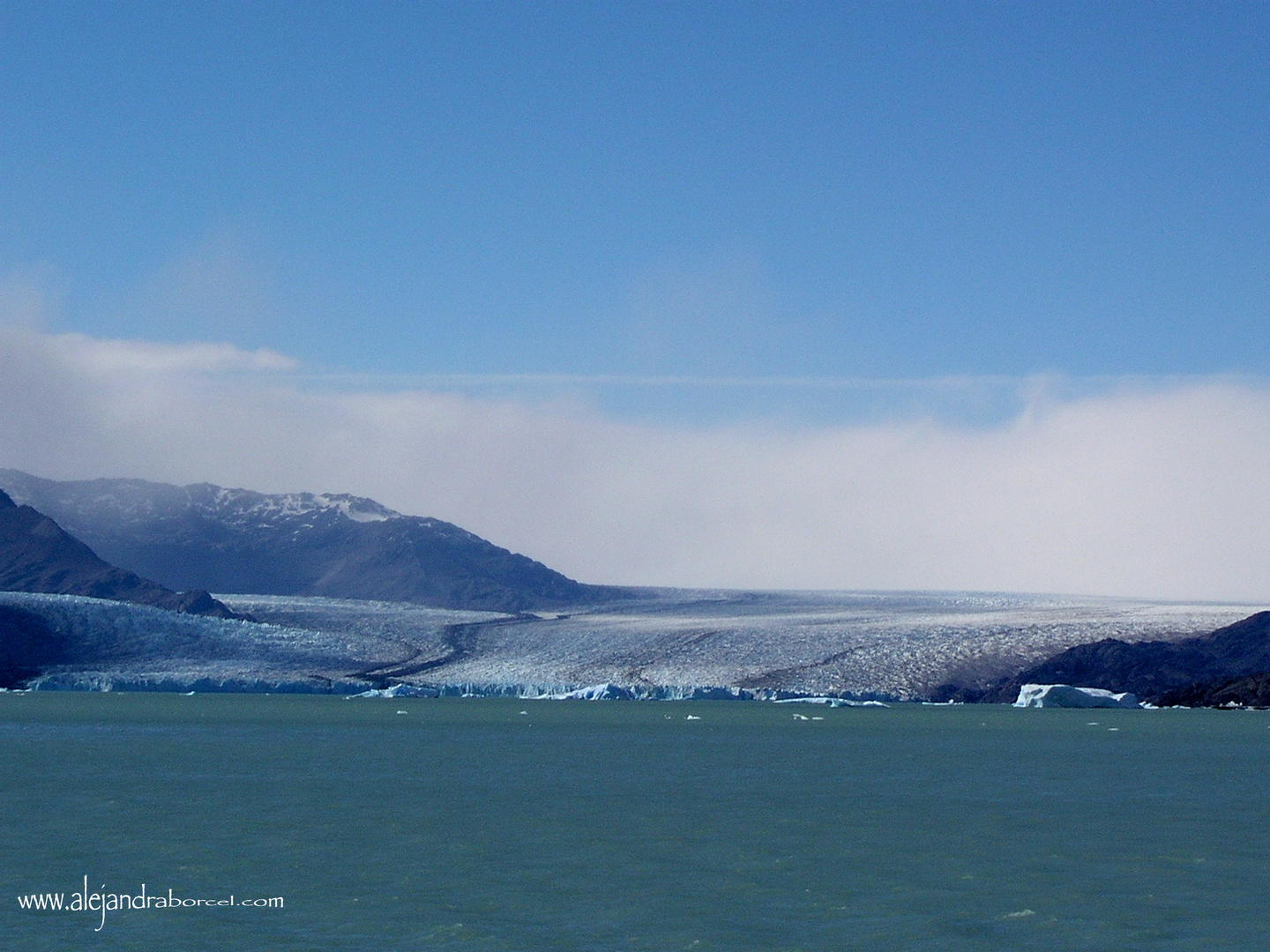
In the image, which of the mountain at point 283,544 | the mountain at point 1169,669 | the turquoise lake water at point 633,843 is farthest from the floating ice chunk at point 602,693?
the mountain at point 283,544

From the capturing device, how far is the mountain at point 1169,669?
48.3m

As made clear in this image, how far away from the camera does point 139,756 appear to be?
2200cm

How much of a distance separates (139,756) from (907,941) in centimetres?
1598

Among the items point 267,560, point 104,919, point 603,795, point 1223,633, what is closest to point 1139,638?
point 1223,633

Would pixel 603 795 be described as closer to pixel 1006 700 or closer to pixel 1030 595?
pixel 1006 700

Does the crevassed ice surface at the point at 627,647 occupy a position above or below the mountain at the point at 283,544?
below

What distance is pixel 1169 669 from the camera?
50.3 metres

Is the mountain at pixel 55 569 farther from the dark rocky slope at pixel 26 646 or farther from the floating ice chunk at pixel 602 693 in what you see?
the floating ice chunk at pixel 602 693

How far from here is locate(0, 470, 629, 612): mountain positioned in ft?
416

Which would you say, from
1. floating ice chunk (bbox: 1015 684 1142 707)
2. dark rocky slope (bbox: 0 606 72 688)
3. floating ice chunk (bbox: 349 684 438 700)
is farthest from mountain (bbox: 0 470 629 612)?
floating ice chunk (bbox: 1015 684 1142 707)

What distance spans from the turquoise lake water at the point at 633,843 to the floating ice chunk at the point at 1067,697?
59.2 feet

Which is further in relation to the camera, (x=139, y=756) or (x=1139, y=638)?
(x=1139, y=638)

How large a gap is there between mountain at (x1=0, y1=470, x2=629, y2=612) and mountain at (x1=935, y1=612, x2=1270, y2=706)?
69.6 m

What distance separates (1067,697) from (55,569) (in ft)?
206
